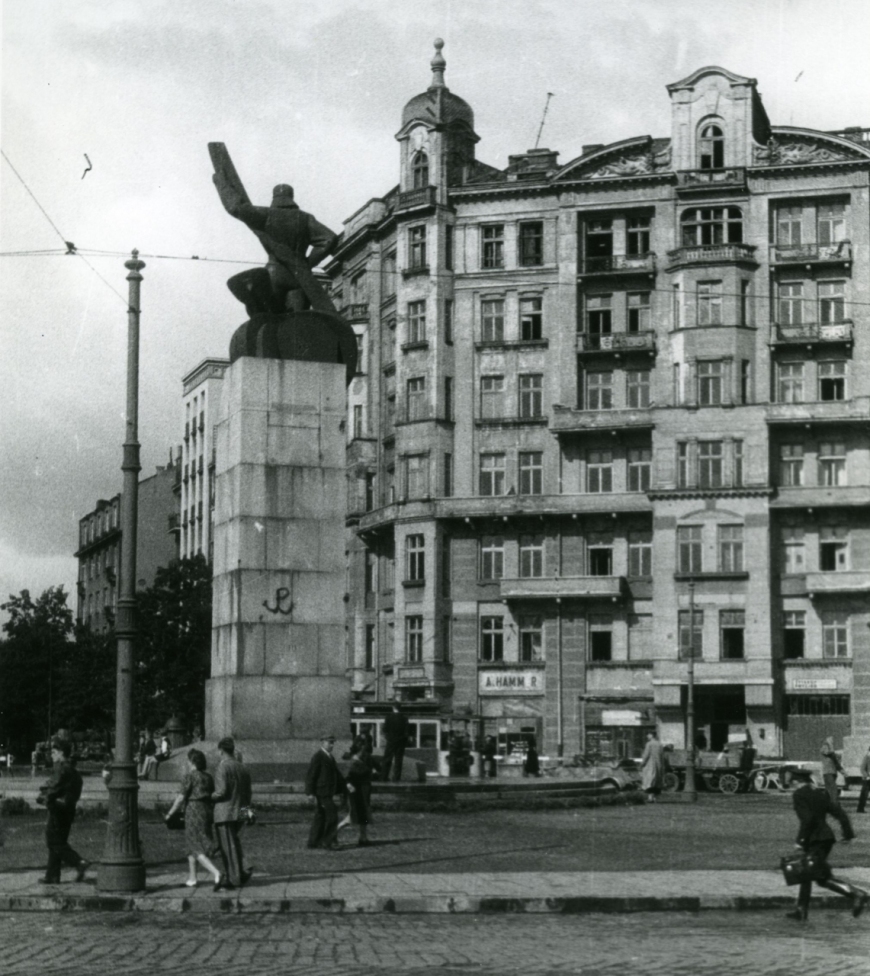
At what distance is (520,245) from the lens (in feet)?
244

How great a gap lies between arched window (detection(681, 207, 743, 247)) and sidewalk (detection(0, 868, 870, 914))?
54692 mm

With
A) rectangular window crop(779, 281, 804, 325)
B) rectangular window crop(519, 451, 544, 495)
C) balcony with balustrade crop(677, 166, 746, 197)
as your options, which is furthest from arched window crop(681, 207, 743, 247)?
rectangular window crop(519, 451, 544, 495)

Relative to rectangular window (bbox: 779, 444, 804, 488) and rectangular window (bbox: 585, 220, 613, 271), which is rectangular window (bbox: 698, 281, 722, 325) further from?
rectangular window (bbox: 779, 444, 804, 488)

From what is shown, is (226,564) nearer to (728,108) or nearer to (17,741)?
(728,108)

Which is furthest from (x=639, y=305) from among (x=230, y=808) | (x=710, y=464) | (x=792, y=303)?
(x=230, y=808)

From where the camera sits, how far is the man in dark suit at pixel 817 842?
16781mm

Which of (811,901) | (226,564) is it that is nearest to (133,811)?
(811,901)


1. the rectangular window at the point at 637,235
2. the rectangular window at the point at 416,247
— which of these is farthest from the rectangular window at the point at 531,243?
the rectangular window at the point at 416,247

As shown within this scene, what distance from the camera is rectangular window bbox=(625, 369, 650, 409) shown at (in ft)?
239

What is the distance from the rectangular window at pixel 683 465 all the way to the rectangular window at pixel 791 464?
3813 millimetres

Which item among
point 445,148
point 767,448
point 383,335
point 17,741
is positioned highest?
point 445,148

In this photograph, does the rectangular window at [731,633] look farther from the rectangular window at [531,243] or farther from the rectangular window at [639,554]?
the rectangular window at [531,243]

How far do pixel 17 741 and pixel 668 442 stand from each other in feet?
174

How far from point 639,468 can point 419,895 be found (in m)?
55.7
